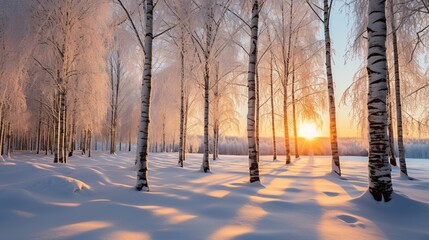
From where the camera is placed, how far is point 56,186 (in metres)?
4.66

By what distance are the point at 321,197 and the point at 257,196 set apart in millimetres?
1246

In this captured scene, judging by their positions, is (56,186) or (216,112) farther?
(216,112)

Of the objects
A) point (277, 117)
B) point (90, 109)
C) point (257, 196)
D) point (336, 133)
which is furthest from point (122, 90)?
point (257, 196)

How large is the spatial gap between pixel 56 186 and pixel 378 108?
5940mm

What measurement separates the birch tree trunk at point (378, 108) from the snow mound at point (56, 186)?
5.32 m

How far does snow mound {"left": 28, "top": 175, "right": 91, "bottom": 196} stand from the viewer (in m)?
4.48

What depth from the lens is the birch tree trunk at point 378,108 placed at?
164 inches

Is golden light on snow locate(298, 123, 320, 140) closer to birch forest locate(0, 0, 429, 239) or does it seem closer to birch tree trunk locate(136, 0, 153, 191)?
birch forest locate(0, 0, 429, 239)

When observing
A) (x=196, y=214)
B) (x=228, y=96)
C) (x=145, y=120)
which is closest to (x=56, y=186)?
(x=145, y=120)

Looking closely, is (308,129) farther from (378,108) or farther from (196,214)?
(196,214)

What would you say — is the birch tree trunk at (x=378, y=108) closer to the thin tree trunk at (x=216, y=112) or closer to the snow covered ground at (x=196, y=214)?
the snow covered ground at (x=196, y=214)

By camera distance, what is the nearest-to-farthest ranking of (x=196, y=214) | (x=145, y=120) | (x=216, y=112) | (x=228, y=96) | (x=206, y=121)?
(x=196, y=214)
(x=145, y=120)
(x=206, y=121)
(x=216, y=112)
(x=228, y=96)

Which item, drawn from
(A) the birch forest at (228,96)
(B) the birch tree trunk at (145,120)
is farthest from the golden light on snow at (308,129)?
(B) the birch tree trunk at (145,120)

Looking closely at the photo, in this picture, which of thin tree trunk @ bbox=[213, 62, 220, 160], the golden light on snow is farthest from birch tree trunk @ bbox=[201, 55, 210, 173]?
the golden light on snow
